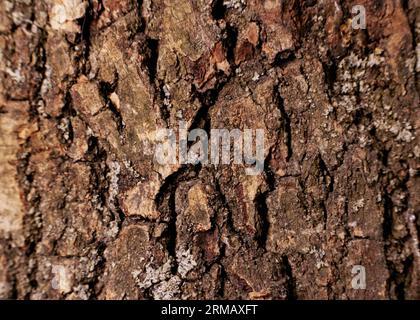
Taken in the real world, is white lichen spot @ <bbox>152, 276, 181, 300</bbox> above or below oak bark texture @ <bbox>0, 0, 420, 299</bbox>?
below

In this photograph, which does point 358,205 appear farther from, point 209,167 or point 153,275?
point 153,275

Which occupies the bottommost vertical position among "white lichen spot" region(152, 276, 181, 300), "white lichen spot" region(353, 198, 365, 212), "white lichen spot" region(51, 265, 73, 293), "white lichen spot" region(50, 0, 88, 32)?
A: "white lichen spot" region(152, 276, 181, 300)

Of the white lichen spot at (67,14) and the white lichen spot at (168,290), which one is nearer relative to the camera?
the white lichen spot at (67,14)

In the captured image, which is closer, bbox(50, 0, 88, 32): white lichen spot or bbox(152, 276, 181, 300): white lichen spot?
bbox(50, 0, 88, 32): white lichen spot

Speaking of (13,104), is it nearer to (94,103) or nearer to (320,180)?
(94,103)

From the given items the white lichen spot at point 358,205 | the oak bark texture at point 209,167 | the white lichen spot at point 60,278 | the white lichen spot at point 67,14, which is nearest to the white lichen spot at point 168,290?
the oak bark texture at point 209,167

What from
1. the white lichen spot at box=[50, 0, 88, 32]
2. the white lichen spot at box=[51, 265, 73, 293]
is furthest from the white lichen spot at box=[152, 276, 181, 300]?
the white lichen spot at box=[50, 0, 88, 32]

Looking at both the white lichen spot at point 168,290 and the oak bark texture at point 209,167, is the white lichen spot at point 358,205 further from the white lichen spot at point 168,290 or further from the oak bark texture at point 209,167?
the white lichen spot at point 168,290

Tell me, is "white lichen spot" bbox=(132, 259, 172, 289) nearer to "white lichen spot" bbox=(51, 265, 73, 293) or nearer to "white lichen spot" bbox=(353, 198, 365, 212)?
"white lichen spot" bbox=(51, 265, 73, 293)

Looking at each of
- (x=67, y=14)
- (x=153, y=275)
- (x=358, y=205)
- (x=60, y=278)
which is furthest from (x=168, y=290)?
(x=67, y=14)
